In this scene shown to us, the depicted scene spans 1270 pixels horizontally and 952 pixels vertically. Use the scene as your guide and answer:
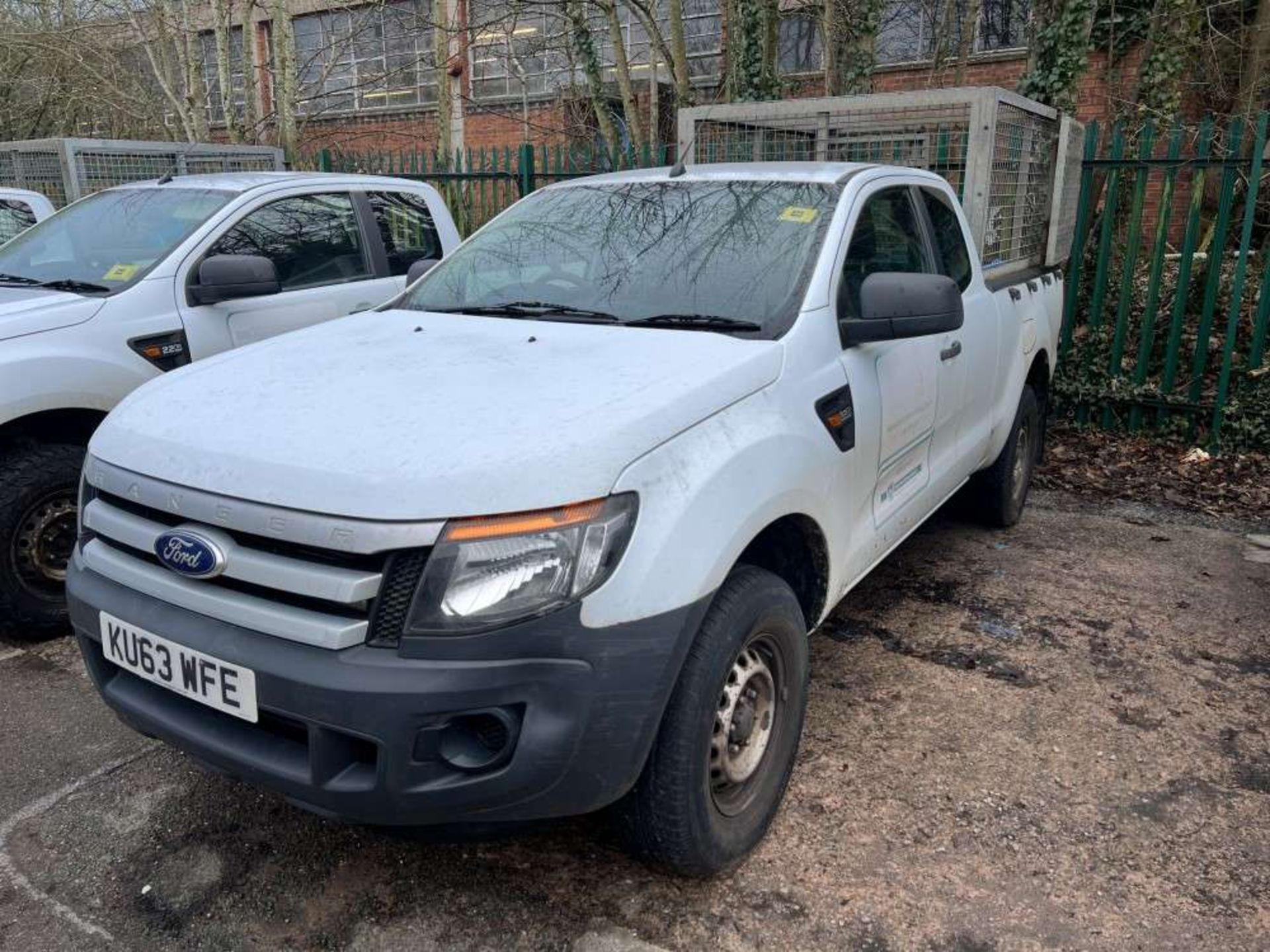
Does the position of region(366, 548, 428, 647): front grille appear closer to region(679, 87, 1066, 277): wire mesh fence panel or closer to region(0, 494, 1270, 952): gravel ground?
region(0, 494, 1270, 952): gravel ground

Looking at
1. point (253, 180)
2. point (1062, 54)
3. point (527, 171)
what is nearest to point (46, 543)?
point (253, 180)

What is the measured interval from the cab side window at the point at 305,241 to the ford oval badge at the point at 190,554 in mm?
2809

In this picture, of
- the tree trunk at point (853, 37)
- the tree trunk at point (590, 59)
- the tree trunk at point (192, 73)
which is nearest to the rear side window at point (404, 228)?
the tree trunk at point (853, 37)

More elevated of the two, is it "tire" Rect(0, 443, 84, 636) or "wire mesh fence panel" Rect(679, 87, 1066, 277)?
"wire mesh fence panel" Rect(679, 87, 1066, 277)

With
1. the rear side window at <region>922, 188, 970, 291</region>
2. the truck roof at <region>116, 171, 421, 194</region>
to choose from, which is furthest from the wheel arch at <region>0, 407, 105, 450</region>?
the rear side window at <region>922, 188, 970, 291</region>

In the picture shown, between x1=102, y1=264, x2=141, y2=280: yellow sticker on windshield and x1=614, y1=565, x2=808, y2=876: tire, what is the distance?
338cm

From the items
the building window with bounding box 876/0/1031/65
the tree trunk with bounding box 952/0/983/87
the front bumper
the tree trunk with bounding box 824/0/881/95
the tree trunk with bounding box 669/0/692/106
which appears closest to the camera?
the front bumper

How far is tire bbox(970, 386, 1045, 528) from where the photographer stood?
5066 millimetres

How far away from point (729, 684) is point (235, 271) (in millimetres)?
3127

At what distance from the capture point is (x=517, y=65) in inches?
651

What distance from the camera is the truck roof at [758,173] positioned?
3543mm

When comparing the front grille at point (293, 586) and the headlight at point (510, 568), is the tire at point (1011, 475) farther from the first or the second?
the front grille at point (293, 586)

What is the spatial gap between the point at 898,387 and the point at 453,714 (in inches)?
79.3

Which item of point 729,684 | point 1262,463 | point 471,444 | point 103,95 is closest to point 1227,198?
point 1262,463
